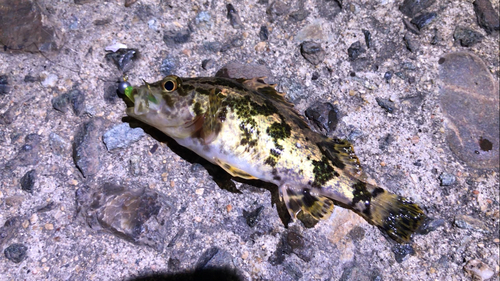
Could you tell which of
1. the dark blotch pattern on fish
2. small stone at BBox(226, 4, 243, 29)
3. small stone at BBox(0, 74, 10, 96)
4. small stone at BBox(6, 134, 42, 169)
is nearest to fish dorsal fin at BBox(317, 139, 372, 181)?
the dark blotch pattern on fish

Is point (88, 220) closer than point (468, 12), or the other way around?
point (88, 220)

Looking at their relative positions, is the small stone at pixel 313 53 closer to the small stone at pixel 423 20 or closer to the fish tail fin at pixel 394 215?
the small stone at pixel 423 20

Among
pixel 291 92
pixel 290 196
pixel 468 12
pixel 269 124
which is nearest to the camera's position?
pixel 269 124

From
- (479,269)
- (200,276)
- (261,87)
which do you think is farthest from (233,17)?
(479,269)

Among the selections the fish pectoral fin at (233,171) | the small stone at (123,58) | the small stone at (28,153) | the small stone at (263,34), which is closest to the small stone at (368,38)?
the small stone at (263,34)

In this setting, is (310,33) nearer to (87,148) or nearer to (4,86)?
(87,148)

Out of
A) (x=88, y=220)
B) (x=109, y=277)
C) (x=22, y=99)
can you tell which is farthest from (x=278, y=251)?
(x=22, y=99)

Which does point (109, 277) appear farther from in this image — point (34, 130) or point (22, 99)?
point (22, 99)
